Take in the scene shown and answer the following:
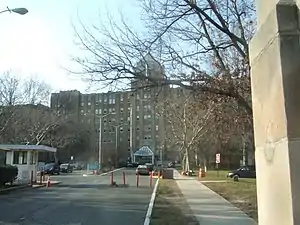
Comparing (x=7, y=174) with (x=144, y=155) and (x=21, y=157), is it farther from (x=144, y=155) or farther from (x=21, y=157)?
(x=144, y=155)

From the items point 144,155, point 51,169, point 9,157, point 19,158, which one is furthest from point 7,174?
point 144,155

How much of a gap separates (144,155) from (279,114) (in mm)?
93573

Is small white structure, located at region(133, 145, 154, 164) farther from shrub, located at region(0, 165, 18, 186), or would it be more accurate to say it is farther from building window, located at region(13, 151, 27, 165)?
shrub, located at region(0, 165, 18, 186)

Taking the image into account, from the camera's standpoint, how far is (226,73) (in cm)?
1661

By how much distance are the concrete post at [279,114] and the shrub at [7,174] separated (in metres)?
26.5

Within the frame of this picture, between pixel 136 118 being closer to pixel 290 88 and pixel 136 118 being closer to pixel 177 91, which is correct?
pixel 177 91

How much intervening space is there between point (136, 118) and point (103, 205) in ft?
279

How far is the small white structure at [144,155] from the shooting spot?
95.1 m

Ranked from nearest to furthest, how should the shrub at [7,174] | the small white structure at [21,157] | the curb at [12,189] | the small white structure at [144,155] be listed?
the curb at [12,189] → the shrub at [7,174] → the small white structure at [21,157] → the small white structure at [144,155]

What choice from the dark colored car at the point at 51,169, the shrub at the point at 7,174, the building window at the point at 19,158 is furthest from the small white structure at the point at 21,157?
the dark colored car at the point at 51,169

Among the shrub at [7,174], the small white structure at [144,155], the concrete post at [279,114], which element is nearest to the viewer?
the concrete post at [279,114]

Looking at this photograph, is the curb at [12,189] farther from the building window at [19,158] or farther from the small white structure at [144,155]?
the small white structure at [144,155]

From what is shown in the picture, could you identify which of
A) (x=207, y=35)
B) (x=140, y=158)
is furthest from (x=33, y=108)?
(x=207, y=35)

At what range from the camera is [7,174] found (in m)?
29.0
